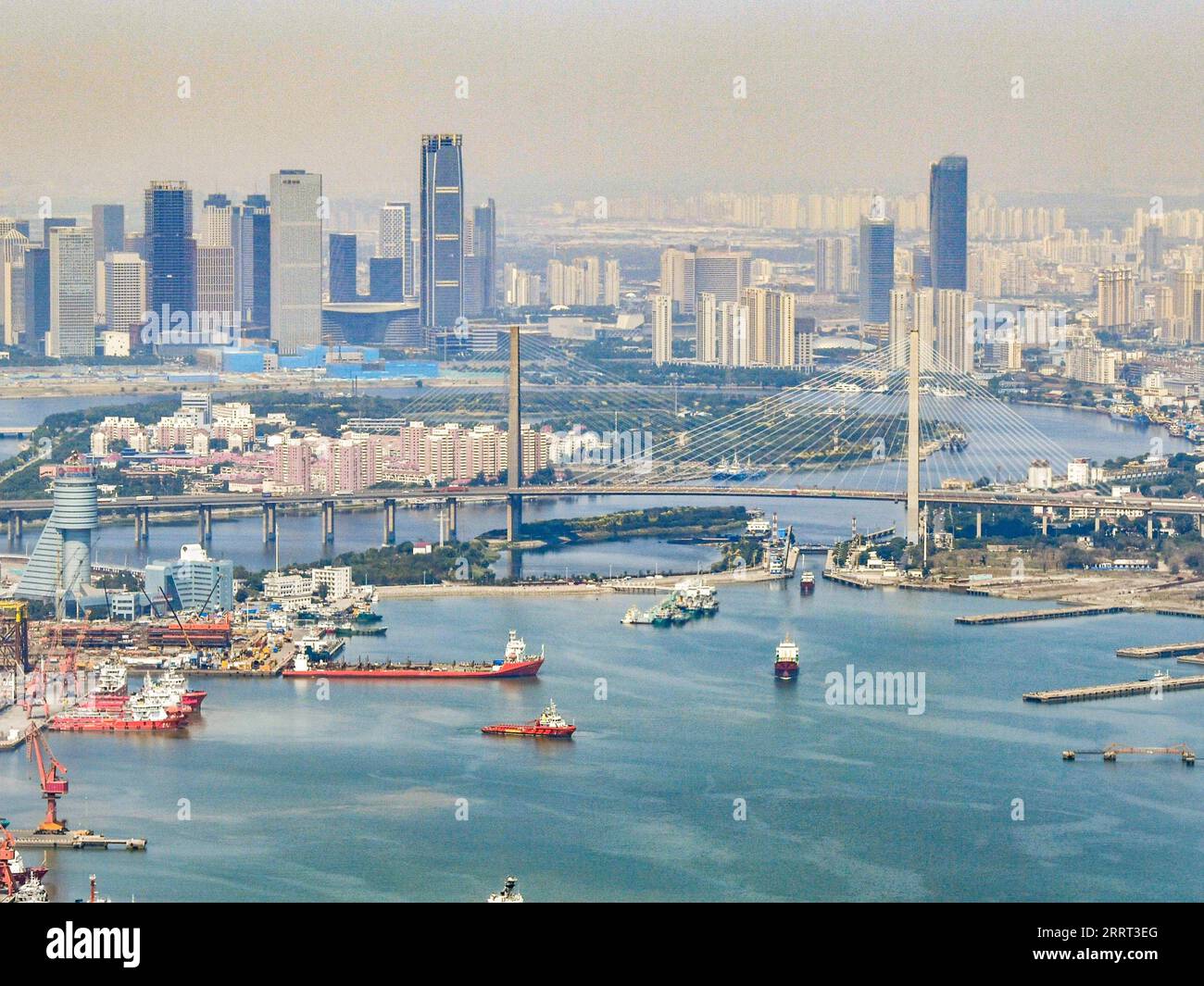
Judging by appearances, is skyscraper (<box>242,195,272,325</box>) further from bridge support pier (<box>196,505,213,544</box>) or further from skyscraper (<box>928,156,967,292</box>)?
bridge support pier (<box>196,505,213,544</box>)

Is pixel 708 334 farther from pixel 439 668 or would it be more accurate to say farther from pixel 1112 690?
pixel 1112 690

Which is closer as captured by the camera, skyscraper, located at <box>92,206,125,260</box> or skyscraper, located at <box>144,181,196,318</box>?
skyscraper, located at <box>144,181,196,318</box>

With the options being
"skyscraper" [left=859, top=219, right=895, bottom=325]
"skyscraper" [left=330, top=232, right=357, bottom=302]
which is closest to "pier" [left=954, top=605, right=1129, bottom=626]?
"skyscraper" [left=859, top=219, right=895, bottom=325]

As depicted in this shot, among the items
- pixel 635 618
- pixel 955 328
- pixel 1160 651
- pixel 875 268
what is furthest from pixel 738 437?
pixel 875 268

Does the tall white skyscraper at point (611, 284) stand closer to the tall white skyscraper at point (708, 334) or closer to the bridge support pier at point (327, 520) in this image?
the tall white skyscraper at point (708, 334)

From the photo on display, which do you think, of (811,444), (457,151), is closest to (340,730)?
(811,444)

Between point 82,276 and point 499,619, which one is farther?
point 82,276
